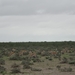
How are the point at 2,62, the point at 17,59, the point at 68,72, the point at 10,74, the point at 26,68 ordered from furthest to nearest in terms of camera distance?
the point at 17,59, the point at 2,62, the point at 26,68, the point at 68,72, the point at 10,74

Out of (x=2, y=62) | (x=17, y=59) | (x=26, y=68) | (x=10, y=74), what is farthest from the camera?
(x=17, y=59)

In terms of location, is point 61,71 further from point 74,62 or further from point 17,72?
point 74,62

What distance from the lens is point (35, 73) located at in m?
18.0

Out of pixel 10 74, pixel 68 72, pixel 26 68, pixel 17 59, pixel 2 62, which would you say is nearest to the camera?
pixel 10 74

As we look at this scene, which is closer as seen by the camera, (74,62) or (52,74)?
(52,74)

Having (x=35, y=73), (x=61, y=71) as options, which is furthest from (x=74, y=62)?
(x=35, y=73)

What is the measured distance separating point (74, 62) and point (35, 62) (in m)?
Answer: 2.90

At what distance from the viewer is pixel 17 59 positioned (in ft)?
84.8

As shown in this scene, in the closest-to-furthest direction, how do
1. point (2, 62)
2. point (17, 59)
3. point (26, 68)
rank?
point (26, 68) → point (2, 62) → point (17, 59)

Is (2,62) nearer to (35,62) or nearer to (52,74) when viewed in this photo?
(35,62)

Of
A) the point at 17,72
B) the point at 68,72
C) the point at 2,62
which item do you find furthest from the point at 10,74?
the point at 2,62

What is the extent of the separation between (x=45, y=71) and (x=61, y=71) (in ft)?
3.08

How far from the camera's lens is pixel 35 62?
942 inches

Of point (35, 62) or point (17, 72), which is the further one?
point (35, 62)
